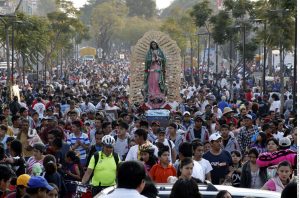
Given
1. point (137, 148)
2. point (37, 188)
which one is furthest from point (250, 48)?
point (37, 188)

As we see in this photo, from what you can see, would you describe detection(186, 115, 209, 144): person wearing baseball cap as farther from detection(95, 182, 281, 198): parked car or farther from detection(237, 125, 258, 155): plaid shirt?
detection(95, 182, 281, 198): parked car

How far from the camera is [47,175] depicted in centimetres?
1344

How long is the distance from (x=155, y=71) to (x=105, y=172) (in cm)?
1860

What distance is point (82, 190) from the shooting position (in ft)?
47.5

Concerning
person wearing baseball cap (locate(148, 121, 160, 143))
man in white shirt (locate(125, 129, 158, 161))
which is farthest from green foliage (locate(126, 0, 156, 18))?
man in white shirt (locate(125, 129, 158, 161))

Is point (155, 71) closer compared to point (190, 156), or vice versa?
point (190, 156)

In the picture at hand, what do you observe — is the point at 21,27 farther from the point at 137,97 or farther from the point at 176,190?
the point at 176,190

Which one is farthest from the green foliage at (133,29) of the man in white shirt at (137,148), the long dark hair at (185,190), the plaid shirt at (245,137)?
the long dark hair at (185,190)

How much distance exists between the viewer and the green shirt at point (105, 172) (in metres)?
14.6

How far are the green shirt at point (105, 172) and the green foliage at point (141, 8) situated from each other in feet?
507

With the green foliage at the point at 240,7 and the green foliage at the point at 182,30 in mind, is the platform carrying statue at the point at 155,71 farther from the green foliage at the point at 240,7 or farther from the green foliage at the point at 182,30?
the green foliage at the point at 182,30

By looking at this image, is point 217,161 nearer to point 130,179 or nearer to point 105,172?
point 105,172

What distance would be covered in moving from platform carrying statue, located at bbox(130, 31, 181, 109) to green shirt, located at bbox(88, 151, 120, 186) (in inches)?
680

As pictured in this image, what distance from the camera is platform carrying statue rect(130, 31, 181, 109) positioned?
32681 mm
